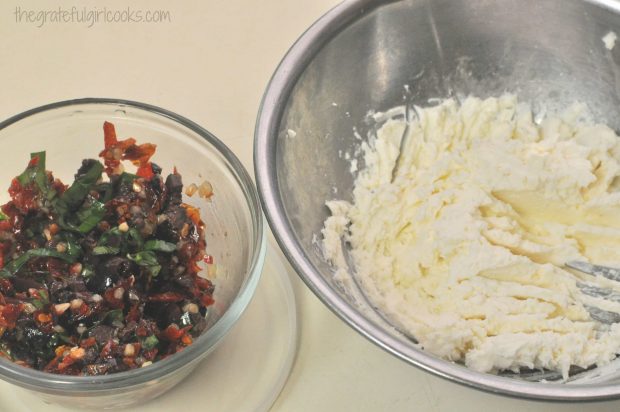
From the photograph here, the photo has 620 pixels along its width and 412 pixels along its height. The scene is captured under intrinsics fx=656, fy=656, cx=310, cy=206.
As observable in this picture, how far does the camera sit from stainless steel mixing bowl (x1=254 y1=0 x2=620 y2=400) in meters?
1.40

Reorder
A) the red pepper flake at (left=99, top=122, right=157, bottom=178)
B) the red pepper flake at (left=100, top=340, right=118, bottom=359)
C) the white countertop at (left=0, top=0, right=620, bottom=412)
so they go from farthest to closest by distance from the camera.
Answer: the white countertop at (left=0, top=0, right=620, bottom=412) < the red pepper flake at (left=99, top=122, right=157, bottom=178) < the red pepper flake at (left=100, top=340, right=118, bottom=359)

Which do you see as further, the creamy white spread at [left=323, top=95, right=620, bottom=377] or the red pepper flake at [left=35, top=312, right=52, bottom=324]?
the creamy white spread at [left=323, top=95, right=620, bottom=377]

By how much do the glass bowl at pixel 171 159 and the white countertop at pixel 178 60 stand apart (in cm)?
23

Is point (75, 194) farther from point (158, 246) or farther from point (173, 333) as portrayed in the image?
point (173, 333)

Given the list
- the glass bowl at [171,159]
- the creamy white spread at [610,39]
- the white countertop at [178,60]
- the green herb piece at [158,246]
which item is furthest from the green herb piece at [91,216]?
the creamy white spread at [610,39]

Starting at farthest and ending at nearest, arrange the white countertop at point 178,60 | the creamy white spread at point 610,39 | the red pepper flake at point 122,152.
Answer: the white countertop at point 178,60 → the creamy white spread at point 610,39 → the red pepper flake at point 122,152

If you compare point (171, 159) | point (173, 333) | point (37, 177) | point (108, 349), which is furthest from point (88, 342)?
point (171, 159)

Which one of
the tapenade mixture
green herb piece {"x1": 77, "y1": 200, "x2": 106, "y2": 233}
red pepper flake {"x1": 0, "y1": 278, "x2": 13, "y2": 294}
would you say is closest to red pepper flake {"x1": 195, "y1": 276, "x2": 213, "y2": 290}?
the tapenade mixture

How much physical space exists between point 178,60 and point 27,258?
2.96 ft

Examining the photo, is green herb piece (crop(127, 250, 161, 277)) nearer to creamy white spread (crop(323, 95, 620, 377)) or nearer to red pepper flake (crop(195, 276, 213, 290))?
red pepper flake (crop(195, 276, 213, 290))

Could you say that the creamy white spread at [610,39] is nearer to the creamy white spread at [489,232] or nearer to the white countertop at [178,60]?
the creamy white spread at [489,232]

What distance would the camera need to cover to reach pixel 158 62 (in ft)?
6.30

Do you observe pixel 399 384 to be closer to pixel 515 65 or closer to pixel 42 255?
pixel 42 255

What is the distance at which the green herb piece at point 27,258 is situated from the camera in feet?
3.94
